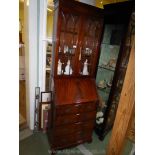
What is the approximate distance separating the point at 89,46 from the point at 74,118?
1060mm

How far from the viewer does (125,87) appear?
2.64ft

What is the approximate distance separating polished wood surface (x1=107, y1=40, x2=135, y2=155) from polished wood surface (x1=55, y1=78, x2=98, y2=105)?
3.46ft

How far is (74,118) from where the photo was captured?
2.05 metres

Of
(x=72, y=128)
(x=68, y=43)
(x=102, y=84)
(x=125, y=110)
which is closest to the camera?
(x=125, y=110)

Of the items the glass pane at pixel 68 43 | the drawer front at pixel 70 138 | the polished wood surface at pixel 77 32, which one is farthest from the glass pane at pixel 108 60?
the glass pane at pixel 68 43

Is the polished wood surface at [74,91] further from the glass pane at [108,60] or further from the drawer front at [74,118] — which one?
the glass pane at [108,60]

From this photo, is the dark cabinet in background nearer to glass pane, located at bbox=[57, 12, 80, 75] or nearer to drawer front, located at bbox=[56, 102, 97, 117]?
drawer front, located at bbox=[56, 102, 97, 117]

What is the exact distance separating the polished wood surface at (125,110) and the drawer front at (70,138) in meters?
1.24

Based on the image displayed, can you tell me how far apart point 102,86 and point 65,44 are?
44.6 inches

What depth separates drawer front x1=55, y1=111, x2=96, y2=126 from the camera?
1.94 metres

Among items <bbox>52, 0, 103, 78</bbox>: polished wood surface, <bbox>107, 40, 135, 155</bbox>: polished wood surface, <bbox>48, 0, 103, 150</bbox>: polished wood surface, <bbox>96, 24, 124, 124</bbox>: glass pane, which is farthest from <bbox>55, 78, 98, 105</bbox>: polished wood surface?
<bbox>107, 40, 135, 155</bbox>: polished wood surface

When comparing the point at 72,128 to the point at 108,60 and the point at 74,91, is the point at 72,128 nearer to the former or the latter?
the point at 74,91

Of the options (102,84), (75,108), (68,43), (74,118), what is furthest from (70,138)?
(68,43)
